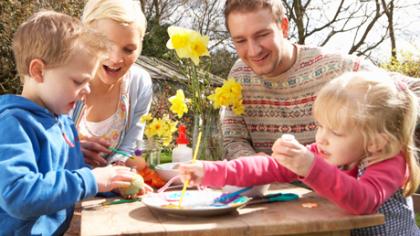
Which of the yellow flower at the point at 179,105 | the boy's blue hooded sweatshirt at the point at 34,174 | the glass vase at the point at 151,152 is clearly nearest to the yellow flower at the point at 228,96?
the yellow flower at the point at 179,105

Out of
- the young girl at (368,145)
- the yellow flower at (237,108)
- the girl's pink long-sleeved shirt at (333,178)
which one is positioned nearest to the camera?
the girl's pink long-sleeved shirt at (333,178)

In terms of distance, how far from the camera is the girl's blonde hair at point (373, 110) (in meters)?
1.39

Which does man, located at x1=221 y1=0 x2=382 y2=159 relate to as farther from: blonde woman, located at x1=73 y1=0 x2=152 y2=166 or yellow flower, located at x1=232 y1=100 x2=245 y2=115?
blonde woman, located at x1=73 y1=0 x2=152 y2=166

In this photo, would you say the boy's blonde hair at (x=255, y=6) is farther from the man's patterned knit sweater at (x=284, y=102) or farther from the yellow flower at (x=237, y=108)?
the yellow flower at (x=237, y=108)

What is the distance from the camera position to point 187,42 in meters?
1.89

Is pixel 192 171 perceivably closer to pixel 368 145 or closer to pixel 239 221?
pixel 239 221

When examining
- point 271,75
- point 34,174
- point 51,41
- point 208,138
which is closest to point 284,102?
point 271,75

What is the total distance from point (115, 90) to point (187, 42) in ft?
2.19

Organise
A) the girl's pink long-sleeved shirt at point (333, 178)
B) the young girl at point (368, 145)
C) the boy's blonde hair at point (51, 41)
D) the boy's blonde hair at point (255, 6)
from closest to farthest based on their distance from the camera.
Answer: the girl's pink long-sleeved shirt at point (333, 178) → the young girl at point (368, 145) → the boy's blonde hair at point (51, 41) → the boy's blonde hair at point (255, 6)

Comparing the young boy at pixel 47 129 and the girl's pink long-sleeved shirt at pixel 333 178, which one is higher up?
the young boy at pixel 47 129

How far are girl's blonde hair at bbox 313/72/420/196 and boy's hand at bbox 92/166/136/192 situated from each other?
23.9 inches

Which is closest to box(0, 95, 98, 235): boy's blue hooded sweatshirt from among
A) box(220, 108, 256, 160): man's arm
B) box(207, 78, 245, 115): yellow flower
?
box(207, 78, 245, 115): yellow flower

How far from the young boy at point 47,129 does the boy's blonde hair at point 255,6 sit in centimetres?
78

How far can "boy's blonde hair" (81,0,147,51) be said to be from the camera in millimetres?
2141
